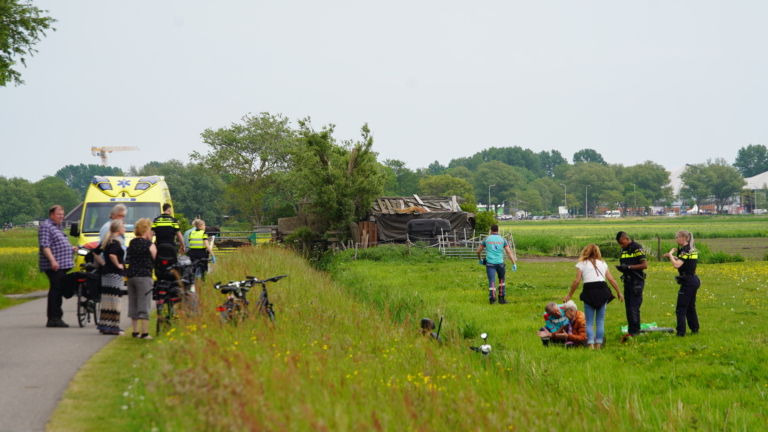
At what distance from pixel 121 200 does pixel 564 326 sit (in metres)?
12.9

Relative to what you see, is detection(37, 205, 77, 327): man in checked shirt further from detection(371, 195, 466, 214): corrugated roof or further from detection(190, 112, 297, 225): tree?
detection(190, 112, 297, 225): tree

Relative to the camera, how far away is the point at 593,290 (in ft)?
33.7

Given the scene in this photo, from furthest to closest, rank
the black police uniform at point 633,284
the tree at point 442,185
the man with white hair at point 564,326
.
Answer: the tree at point 442,185, the black police uniform at point 633,284, the man with white hair at point 564,326

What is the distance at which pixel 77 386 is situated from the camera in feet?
24.3

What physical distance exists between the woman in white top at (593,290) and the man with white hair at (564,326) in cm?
25

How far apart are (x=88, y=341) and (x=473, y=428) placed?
23.3 ft

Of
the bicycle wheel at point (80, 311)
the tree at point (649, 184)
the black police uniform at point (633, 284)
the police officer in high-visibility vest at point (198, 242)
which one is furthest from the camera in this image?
the tree at point (649, 184)

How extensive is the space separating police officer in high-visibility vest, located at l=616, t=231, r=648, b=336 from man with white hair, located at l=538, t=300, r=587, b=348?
0.79m

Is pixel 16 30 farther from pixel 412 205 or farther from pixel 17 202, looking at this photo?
pixel 17 202

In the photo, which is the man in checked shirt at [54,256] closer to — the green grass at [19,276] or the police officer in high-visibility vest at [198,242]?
the police officer in high-visibility vest at [198,242]

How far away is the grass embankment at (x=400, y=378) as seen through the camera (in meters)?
5.54

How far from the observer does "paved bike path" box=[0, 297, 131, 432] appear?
6411 mm

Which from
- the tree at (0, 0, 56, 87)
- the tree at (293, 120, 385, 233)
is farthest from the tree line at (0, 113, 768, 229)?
the tree at (0, 0, 56, 87)

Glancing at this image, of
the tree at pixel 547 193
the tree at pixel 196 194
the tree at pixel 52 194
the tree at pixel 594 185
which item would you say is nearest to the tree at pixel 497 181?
the tree at pixel 547 193
